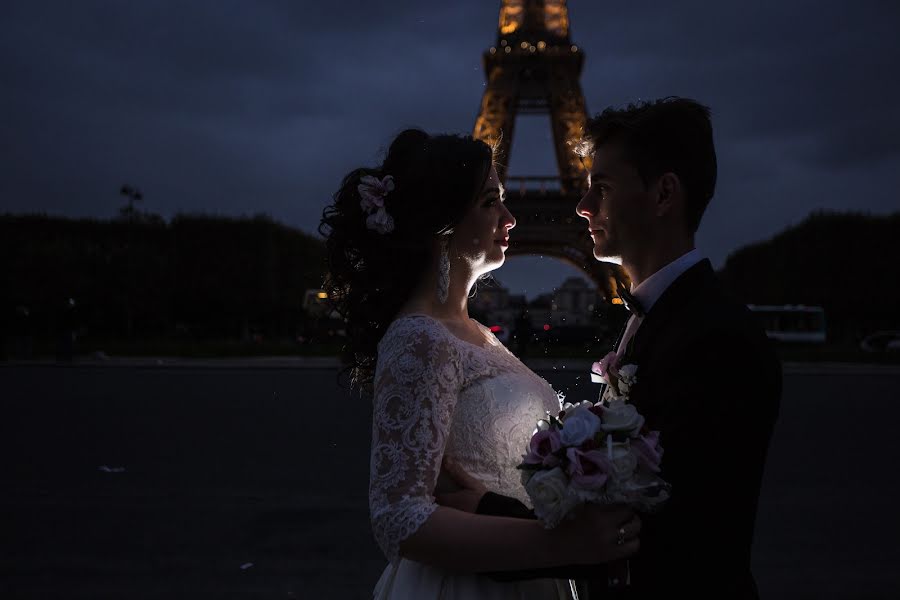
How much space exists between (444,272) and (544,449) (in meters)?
0.87

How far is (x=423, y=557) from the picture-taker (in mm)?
1814

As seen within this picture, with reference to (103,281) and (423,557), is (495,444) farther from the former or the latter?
(103,281)

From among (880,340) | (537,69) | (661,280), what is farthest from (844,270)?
(661,280)

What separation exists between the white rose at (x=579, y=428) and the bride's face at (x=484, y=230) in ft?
2.90

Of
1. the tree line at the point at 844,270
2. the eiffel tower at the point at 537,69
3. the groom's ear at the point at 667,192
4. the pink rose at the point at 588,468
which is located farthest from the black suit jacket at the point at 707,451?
the tree line at the point at 844,270

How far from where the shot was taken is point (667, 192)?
6.38 ft

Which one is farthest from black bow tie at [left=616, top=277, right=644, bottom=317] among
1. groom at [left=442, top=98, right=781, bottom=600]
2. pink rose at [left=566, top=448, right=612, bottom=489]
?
pink rose at [left=566, top=448, right=612, bottom=489]

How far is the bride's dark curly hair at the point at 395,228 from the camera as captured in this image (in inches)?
87.3

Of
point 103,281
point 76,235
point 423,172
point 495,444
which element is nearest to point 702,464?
point 495,444

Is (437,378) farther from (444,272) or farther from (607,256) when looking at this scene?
(607,256)

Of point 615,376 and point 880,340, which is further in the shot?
point 880,340

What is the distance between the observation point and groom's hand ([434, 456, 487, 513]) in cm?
194

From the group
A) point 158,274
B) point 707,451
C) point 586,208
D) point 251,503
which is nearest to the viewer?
point 707,451

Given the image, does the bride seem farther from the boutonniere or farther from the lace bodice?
the boutonniere
